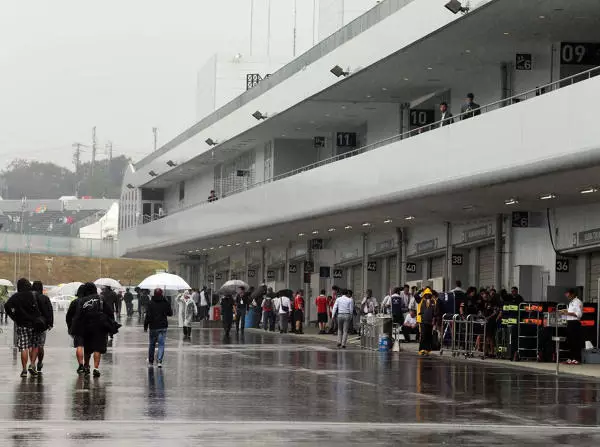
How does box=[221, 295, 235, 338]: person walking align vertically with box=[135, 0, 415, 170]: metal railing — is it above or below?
below

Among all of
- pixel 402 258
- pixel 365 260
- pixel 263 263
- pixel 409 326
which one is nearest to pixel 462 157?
pixel 409 326

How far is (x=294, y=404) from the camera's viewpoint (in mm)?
17906

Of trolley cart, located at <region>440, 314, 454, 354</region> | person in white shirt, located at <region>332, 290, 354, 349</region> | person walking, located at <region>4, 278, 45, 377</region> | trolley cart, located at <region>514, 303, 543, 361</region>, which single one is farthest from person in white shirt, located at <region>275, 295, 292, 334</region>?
person walking, located at <region>4, 278, 45, 377</region>

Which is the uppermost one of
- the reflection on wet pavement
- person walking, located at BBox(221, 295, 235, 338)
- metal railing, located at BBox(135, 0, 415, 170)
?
metal railing, located at BBox(135, 0, 415, 170)

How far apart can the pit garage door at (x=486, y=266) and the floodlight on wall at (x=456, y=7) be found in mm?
10946

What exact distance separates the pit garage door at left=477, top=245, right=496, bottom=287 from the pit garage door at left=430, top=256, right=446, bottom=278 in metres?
2.67

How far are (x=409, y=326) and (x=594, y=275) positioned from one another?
8.08 meters

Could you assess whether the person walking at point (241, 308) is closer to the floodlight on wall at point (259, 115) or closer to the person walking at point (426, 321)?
the floodlight on wall at point (259, 115)

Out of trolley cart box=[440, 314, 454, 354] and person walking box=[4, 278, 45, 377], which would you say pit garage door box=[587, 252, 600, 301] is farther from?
person walking box=[4, 278, 45, 377]

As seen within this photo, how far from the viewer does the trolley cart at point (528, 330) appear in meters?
30.1

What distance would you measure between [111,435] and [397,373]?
12.1 metres

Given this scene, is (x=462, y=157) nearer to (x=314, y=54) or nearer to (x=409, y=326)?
(x=409, y=326)

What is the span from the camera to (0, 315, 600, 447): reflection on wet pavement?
46.4 feet

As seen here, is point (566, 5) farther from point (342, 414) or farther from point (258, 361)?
point (342, 414)
